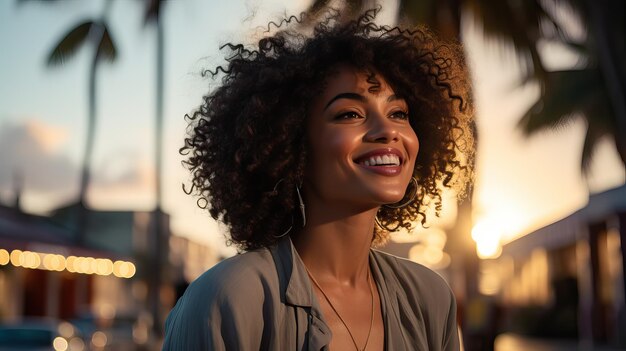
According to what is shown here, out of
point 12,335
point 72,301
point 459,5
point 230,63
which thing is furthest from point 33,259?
point 230,63

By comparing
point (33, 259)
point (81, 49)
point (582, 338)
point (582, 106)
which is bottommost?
point (582, 338)

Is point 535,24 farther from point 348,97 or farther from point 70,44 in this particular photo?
point 70,44

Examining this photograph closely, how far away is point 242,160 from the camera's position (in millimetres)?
3021

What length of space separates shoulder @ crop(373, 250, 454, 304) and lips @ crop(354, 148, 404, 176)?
314 mm

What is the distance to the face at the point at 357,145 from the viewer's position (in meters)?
2.91

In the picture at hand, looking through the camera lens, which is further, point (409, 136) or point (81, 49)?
point (81, 49)

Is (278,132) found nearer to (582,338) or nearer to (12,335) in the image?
(12,335)

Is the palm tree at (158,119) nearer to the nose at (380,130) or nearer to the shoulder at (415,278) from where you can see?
the shoulder at (415,278)

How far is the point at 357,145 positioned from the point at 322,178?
129mm

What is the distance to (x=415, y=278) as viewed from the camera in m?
3.09

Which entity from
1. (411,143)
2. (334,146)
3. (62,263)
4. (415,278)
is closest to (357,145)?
(334,146)

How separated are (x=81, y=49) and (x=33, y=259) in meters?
6.80

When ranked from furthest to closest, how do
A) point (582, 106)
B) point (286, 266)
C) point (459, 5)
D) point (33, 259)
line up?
point (33, 259) < point (582, 106) < point (459, 5) < point (286, 266)

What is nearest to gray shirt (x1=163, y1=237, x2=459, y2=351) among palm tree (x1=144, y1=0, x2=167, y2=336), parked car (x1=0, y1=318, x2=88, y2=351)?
parked car (x1=0, y1=318, x2=88, y2=351)
